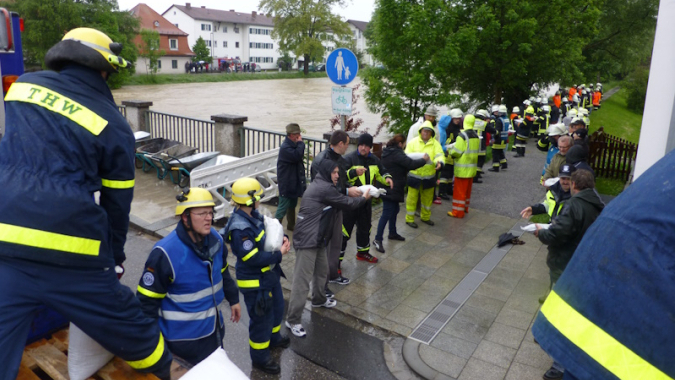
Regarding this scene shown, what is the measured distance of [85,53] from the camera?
99.3 inches

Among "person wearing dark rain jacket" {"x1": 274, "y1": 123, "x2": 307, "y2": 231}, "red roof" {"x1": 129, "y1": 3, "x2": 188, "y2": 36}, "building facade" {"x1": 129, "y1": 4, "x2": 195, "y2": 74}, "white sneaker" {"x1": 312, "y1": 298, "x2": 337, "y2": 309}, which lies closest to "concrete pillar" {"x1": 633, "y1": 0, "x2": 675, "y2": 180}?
"white sneaker" {"x1": 312, "y1": 298, "x2": 337, "y2": 309}

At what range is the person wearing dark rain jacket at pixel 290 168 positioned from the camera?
7457mm

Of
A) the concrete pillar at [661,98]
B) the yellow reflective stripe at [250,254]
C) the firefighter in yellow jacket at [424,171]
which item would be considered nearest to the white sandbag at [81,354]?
the yellow reflective stripe at [250,254]

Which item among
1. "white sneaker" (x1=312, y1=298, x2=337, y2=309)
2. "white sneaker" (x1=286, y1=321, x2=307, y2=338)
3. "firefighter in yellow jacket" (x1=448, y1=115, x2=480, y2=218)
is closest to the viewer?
"white sneaker" (x1=286, y1=321, x2=307, y2=338)

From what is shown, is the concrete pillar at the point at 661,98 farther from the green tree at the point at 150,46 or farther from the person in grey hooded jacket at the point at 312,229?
the green tree at the point at 150,46

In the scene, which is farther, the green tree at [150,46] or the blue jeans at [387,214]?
the green tree at [150,46]

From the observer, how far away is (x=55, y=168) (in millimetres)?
2363

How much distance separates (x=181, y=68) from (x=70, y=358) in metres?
73.8

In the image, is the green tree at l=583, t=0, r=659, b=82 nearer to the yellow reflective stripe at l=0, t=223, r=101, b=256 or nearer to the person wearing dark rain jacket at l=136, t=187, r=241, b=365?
the person wearing dark rain jacket at l=136, t=187, r=241, b=365

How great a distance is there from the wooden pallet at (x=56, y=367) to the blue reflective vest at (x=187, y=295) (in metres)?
0.37

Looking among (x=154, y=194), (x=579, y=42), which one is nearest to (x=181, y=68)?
(x=579, y=42)

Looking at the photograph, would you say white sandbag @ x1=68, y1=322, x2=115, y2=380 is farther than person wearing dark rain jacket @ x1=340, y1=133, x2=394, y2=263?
No

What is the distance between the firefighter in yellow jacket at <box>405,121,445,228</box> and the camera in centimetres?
834

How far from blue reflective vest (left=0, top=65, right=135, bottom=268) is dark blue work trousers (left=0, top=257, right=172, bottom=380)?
0.07 meters
